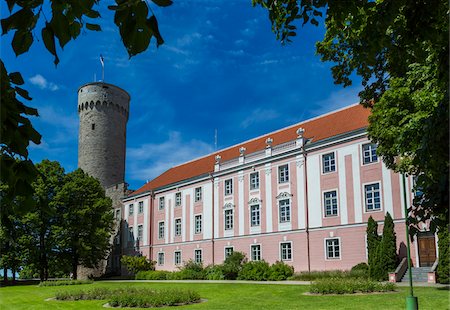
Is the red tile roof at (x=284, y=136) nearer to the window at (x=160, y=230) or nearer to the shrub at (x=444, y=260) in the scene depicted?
the window at (x=160, y=230)

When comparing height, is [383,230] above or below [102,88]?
below

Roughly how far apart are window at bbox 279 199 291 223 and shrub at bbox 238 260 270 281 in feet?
12.3

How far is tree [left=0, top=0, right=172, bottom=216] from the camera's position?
2.39 metres

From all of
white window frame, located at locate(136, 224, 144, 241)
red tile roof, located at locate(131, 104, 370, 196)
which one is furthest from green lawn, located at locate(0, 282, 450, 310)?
white window frame, located at locate(136, 224, 144, 241)

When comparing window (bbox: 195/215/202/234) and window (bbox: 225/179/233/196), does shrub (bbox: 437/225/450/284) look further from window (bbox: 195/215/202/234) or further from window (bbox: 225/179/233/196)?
window (bbox: 195/215/202/234)

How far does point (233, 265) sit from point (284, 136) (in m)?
12.1

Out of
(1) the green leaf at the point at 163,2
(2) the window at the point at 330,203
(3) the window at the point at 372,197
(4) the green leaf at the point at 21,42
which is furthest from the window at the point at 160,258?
(1) the green leaf at the point at 163,2

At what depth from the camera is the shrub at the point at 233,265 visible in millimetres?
35156

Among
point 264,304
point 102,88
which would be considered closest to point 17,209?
point 264,304

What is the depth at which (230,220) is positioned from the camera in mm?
41062

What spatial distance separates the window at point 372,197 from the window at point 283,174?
697 centimetres

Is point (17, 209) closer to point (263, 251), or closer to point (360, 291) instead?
point (360, 291)

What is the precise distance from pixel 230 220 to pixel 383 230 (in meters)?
15.4

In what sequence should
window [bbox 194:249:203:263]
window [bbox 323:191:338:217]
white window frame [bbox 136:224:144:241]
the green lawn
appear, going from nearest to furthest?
the green lawn < window [bbox 323:191:338:217] < window [bbox 194:249:203:263] < white window frame [bbox 136:224:144:241]
